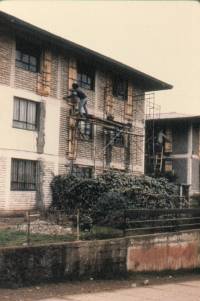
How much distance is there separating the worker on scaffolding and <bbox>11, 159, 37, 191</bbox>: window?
3.25m

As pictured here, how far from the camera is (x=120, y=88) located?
2728 centimetres

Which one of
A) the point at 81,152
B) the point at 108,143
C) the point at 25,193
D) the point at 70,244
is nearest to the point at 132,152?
the point at 108,143

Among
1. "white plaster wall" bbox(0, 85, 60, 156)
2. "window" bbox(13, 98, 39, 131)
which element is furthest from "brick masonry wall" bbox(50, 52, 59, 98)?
"window" bbox(13, 98, 39, 131)

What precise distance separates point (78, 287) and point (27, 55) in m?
11.7

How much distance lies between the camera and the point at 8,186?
20.5m

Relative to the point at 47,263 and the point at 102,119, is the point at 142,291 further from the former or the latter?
the point at 102,119

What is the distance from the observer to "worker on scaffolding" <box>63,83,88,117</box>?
23328 millimetres

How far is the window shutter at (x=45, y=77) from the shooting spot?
880 inches

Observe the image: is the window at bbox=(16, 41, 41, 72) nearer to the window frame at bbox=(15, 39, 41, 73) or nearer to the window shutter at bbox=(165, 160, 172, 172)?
the window frame at bbox=(15, 39, 41, 73)

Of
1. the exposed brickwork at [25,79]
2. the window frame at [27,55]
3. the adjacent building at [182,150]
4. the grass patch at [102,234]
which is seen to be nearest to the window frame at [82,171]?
the exposed brickwork at [25,79]

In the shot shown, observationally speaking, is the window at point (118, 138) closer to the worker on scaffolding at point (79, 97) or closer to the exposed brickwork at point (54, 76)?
the worker on scaffolding at point (79, 97)

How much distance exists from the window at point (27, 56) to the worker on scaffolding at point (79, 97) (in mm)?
1801

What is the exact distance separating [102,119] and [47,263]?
12.8 m

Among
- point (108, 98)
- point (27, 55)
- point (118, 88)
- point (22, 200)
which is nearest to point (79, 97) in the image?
point (108, 98)
